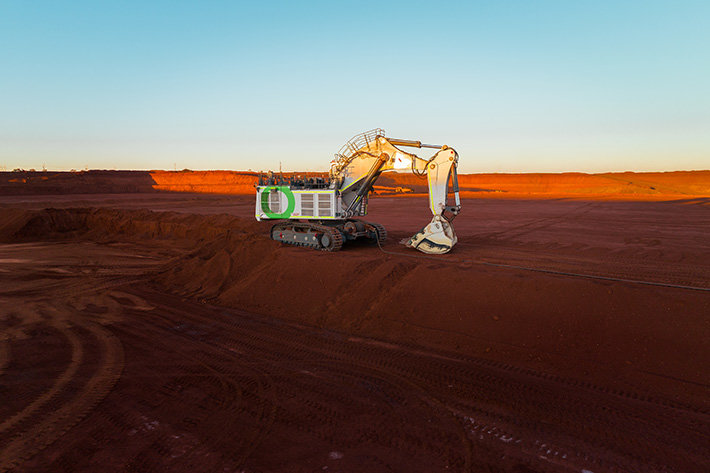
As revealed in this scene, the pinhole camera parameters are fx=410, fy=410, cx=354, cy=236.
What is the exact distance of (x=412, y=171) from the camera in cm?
1357

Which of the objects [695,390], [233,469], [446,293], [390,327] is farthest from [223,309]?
[695,390]

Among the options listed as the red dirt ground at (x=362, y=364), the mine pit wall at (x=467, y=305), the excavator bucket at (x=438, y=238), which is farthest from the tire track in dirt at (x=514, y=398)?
the excavator bucket at (x=438, y=238)

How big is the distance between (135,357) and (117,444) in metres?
3.10

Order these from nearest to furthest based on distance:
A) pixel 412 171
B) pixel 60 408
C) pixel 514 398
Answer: pixel 60 408 → pixel 514 398 → pixel 412 171

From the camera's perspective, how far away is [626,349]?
24.3ft

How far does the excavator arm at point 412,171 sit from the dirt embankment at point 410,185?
49462 millimetres

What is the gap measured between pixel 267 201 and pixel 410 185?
314 ft

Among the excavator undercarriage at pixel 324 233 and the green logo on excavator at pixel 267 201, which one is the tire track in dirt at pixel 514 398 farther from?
the green logo on excavator at pixel 267 201

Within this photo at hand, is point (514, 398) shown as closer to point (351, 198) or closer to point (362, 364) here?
point (362, 364)

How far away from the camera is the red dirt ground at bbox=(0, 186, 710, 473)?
507cm

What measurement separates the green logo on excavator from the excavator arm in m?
1.76

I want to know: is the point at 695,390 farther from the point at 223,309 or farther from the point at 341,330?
the point at 223,309

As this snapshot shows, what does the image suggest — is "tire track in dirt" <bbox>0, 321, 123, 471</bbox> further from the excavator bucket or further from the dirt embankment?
the dirt embankment

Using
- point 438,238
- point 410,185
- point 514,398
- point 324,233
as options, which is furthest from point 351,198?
point 410,185
